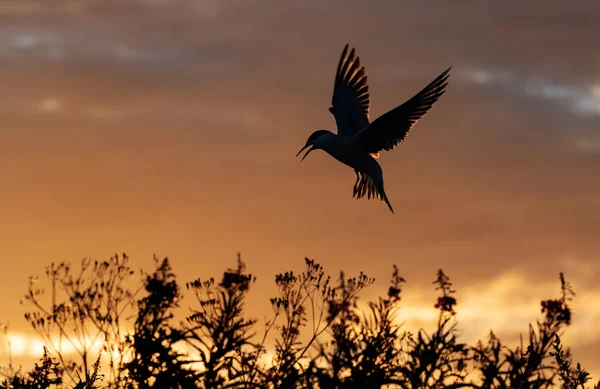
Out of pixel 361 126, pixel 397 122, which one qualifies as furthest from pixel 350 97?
pixel 397 122

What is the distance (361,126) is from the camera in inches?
993

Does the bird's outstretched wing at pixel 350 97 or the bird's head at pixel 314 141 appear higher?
the bird's outstretched wing at pixel 350 97

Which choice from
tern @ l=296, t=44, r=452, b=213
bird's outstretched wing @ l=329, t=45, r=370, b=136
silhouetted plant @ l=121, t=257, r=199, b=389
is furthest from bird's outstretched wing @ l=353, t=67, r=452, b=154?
silhouetted plant @ l=121, t=257, r=199, b=389

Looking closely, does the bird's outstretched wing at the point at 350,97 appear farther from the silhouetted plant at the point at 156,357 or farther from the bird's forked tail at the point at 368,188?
the silhouetted plant at the point at 156,357

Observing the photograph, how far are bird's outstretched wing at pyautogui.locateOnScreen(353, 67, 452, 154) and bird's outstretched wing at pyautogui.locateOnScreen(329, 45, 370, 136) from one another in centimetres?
199

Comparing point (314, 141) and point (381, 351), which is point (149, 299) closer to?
point (381, 351)

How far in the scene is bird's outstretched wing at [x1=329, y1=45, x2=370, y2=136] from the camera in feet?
82.8

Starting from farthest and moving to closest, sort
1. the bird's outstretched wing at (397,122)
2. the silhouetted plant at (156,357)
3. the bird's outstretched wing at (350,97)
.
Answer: the bird's outstretched wing at (350,97), the bird's outstretched wing at (397,122), the silhouetted plant at (156,357)

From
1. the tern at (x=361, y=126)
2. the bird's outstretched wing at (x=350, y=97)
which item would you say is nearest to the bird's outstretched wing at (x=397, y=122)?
the tern at (x=361, y=126)

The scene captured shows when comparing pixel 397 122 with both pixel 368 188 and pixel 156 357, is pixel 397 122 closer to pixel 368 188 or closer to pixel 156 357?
pixel 368 188

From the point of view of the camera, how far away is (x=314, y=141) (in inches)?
933

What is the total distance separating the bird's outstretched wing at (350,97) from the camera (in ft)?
82.8

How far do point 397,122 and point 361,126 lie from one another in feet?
8.77

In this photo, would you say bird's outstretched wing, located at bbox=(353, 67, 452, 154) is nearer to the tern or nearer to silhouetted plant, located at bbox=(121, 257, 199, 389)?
the tern
